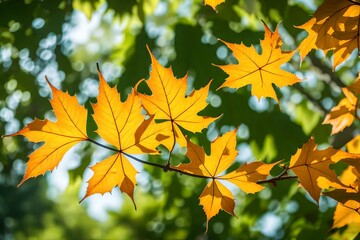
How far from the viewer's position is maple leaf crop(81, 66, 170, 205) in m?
0.71

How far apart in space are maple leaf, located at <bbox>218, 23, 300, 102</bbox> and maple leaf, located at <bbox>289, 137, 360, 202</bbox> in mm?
134

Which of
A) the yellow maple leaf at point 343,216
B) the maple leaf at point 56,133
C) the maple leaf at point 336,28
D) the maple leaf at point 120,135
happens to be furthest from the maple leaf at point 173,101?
the yellow maple leaf at point 343,216

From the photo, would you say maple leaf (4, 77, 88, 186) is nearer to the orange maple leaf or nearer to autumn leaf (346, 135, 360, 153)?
the orange maple leaf

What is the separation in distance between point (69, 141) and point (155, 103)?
20cm

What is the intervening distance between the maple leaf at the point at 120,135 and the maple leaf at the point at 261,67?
177 millimetres

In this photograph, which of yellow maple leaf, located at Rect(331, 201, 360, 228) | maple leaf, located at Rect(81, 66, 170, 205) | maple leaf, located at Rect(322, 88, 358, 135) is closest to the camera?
maple leaf, located at Rect(81, 66, 170, 205)

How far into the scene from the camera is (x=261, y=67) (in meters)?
0.80

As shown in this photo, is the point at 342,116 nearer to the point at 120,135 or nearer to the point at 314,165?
the point at 314,165

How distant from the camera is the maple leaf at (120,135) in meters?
0.71

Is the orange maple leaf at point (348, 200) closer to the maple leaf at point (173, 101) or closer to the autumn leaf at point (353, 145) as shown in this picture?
the autumn leaf at point (353, 145)

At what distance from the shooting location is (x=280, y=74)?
808 millimetres

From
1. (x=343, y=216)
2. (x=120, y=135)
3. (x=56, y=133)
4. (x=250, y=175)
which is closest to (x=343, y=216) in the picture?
(x=343, y=216)

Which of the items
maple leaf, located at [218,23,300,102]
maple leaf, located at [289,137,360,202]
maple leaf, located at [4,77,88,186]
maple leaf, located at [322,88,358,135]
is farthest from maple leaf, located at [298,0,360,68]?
maple leaf, located at [4,77,88,186]

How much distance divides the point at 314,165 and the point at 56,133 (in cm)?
53
